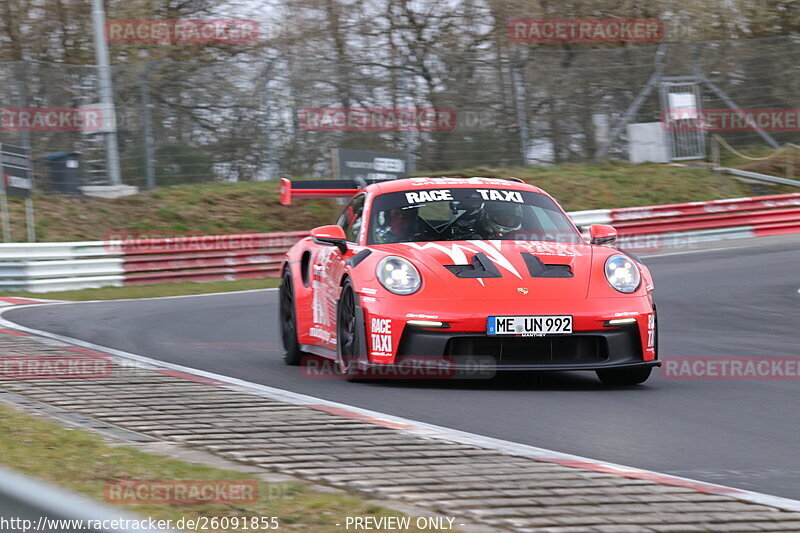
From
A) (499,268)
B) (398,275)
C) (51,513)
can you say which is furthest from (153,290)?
(51,513)

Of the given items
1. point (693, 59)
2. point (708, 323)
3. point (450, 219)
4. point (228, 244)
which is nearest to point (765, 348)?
point (708, 323)

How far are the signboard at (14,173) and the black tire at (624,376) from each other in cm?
1387

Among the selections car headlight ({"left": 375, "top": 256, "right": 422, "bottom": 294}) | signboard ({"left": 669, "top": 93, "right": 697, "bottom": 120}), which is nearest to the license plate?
car headlight ({"left": 375, "top": 256, "right": 422, "bottom": 294})

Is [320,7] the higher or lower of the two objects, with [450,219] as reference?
higher

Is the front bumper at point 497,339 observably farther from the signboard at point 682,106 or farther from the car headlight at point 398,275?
the signboard at point 682,106

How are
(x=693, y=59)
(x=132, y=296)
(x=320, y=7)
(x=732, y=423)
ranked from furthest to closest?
(x=320, y=7) < (x=693, y=59) < (x=132, y=296) < (x=732, y=423)

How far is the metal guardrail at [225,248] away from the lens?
57.1 feet

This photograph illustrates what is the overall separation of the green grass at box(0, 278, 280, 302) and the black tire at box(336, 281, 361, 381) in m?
9.61

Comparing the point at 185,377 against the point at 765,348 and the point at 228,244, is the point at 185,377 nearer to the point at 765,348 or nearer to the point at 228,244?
A: the point at 765,348

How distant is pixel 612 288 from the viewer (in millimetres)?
6848

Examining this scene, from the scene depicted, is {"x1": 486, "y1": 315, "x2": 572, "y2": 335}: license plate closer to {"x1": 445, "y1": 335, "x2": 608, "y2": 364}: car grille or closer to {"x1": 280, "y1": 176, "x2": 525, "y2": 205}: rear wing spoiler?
{"x1": 445, "y1": 335, "x2": 608, "y2": 364}: car grille

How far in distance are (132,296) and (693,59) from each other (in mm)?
13192

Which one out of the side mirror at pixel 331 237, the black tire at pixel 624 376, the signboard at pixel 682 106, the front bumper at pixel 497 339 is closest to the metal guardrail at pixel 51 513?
the front bumper at pixel 497 339

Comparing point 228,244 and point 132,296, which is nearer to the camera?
point 132,296
